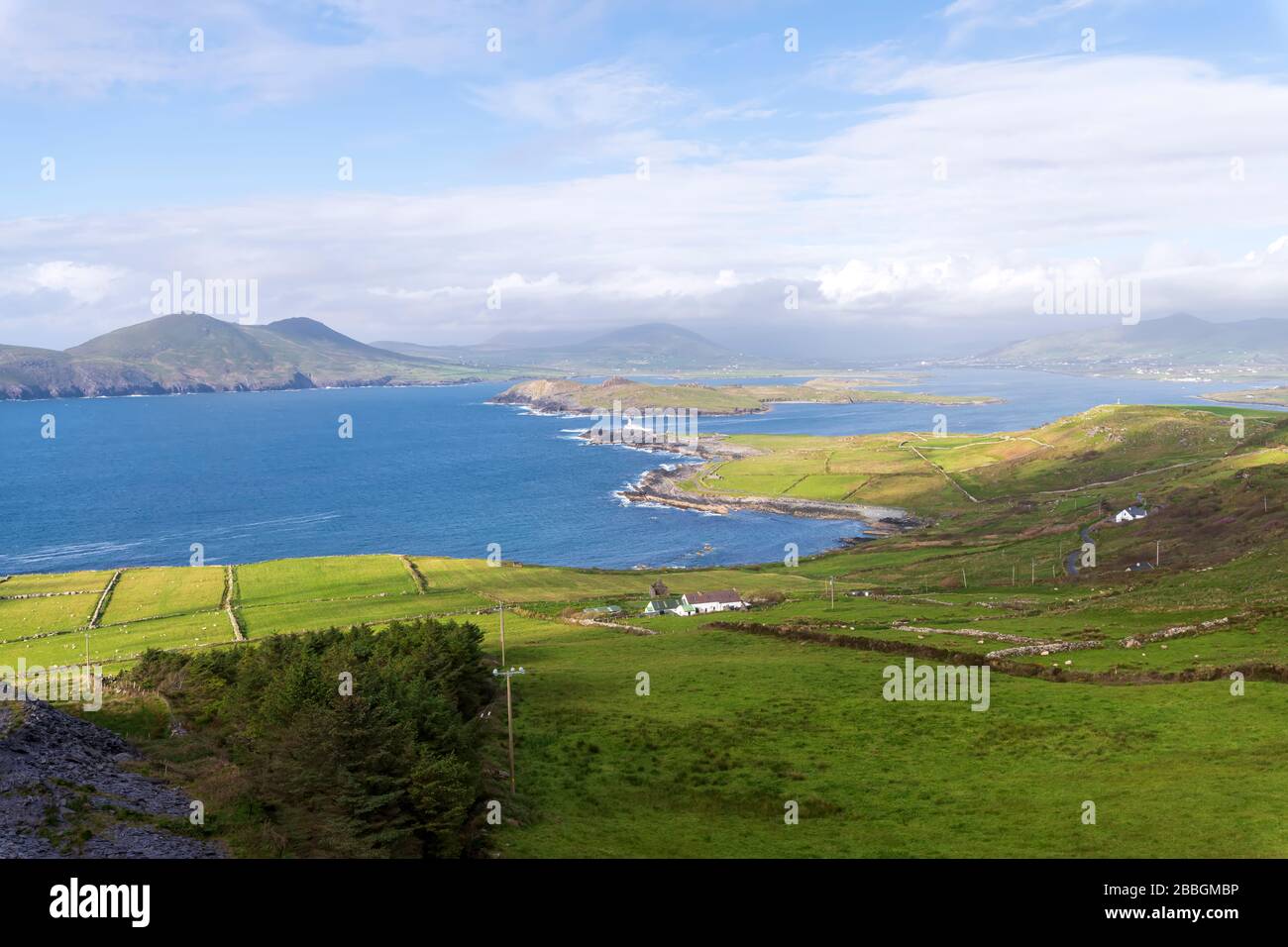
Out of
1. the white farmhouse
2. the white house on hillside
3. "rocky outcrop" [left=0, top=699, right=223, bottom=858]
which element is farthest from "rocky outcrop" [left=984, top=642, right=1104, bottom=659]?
the white farmhouse

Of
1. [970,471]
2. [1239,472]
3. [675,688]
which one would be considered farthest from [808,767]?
[970,471]

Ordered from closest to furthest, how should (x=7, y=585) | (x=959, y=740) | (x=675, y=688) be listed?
(x=959, y=740), (x=675, y=688), (x=7, y=585)

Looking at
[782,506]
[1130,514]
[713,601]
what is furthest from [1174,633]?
[782,506]

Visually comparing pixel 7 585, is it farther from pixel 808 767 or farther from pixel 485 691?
pixel 808 767

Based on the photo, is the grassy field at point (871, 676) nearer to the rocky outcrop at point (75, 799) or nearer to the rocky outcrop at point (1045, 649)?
the rocky outcrop at point (1045, 649)

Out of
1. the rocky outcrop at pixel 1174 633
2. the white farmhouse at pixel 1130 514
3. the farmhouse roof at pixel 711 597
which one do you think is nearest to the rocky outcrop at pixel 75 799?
the rocky outcrop at pixel 1174 633

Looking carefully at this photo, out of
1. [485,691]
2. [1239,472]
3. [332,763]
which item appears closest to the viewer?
[332,763]
